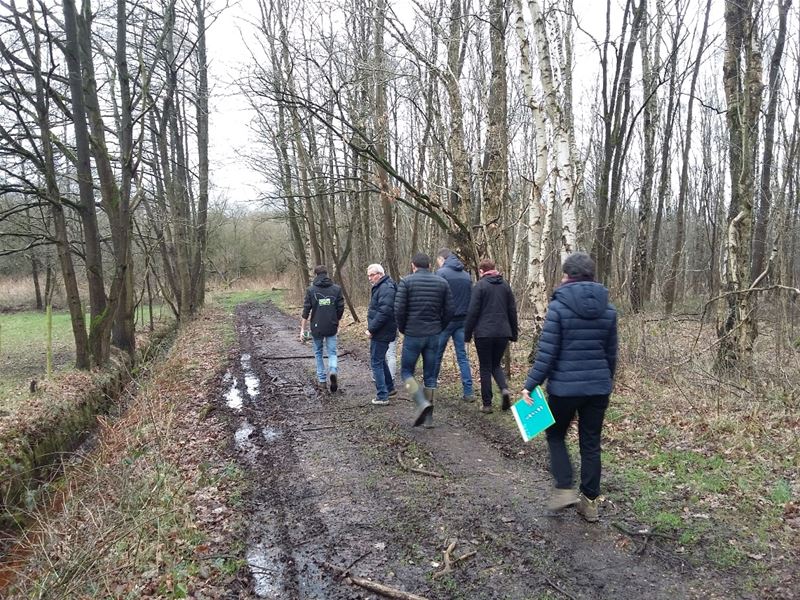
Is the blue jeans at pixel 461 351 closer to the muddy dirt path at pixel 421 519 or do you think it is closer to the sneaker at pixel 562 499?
the muddy dirt path at pixel 421 519

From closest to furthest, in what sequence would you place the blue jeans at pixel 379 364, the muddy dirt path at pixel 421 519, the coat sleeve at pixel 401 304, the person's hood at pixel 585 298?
1. the muddy dirt path at pixel 421 519
2. the person's hood at pixel 585 298
3. the coat sleeve at pixel 401 304
4. the blue jeans at pixel 379 364

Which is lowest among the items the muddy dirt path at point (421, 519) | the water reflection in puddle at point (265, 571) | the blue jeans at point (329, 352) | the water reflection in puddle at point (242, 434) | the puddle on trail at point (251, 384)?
the puddle on trail at point (251, 384)

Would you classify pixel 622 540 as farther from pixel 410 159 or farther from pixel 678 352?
pixel 410 159

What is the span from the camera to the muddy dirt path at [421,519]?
12.5 ft

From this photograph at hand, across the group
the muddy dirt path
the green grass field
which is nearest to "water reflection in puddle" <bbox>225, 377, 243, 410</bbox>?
the muddy dirt path

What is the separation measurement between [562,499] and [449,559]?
1105 millimetres

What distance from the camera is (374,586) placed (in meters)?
3.81

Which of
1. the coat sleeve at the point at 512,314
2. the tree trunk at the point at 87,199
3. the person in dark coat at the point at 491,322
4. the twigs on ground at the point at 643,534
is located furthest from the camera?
the tree trunk at the point at 87,199

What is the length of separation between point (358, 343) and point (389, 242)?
11.3ft

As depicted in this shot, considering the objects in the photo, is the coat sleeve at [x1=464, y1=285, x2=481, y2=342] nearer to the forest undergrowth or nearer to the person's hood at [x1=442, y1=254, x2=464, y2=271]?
the person's hood at [x1=442, y1=254, x2=464, y2=271]

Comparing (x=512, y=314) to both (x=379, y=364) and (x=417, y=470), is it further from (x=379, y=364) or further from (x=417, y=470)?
(x=417, y=470)

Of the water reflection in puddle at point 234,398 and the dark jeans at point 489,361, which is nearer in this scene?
the dark jeans at point 489,361

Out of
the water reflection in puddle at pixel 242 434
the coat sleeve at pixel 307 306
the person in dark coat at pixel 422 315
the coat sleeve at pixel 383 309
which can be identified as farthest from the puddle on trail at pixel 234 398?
the person in dark coat at pixel 422 315

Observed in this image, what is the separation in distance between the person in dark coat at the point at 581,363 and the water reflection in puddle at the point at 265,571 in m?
2.20
